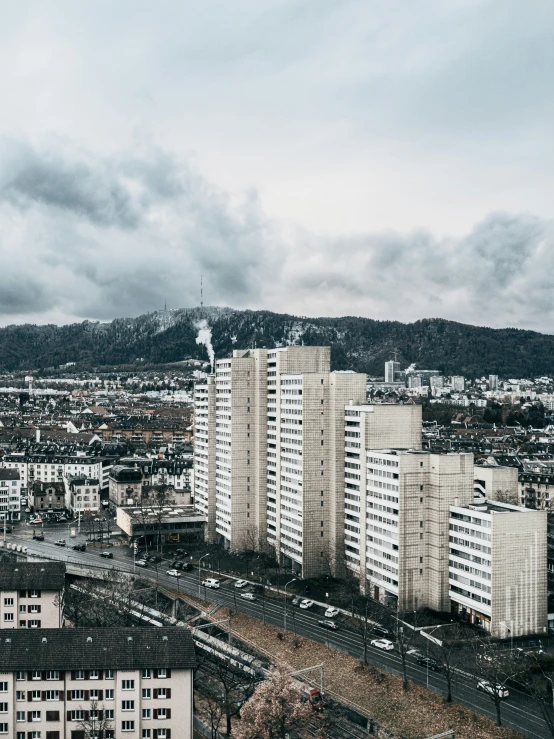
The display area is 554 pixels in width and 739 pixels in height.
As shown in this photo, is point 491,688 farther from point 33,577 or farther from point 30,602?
point 33,577

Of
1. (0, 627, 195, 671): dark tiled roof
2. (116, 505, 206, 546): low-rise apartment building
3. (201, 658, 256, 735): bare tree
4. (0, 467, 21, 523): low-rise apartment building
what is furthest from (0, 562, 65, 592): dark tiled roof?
(0, 467, 21, 523): low-rise apartment building

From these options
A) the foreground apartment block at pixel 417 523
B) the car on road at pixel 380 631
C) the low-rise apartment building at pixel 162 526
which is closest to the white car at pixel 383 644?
the car on road at pixel 380 631

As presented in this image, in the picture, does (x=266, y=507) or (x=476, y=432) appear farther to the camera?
(x=476, y=432)

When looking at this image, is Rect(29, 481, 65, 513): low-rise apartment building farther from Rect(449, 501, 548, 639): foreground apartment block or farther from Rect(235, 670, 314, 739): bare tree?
Rect(235, 670, 314, 739): bare tree

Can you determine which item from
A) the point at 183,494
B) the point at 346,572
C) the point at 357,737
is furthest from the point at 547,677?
the point at 183,494

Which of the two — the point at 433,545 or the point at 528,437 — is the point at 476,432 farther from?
the point at 433,545

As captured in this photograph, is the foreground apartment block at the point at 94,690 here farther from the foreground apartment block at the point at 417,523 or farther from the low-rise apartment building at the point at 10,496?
the low-rise apartment building at the point at 10,496

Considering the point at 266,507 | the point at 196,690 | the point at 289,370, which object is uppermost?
the point at 289,370
